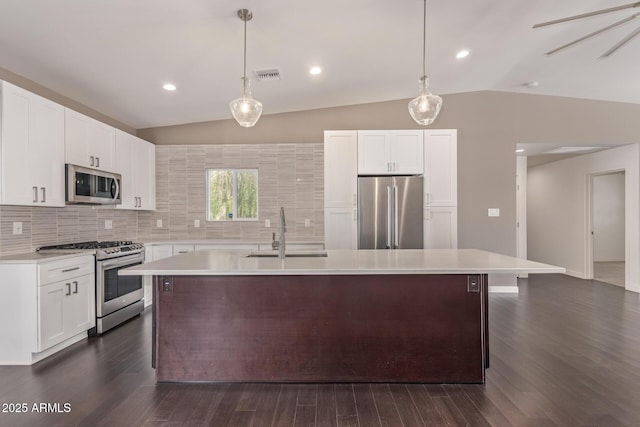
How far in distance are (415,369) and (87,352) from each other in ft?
9.10

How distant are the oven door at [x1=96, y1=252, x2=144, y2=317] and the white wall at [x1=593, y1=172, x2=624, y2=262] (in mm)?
10736

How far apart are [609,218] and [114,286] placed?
11.3m

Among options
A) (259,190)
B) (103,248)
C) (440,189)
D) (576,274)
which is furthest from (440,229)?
(103,248)

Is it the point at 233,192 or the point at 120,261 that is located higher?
the point at 233,192

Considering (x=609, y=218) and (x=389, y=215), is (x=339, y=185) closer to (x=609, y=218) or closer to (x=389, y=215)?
(x=389, y=215)

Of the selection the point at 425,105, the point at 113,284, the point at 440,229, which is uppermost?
the point at 425,105

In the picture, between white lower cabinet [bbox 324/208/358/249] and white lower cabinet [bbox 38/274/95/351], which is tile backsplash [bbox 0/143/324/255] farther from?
white lower cabinet [bbox 38/274/95/351]

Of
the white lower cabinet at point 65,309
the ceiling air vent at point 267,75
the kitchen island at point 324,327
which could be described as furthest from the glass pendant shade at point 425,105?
the white lower cabinet at point 65,309

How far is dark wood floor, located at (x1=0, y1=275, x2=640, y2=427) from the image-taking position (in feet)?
6.22

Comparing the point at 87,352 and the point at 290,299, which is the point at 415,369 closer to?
the point at 290,299

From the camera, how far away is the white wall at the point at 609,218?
8.73 meters

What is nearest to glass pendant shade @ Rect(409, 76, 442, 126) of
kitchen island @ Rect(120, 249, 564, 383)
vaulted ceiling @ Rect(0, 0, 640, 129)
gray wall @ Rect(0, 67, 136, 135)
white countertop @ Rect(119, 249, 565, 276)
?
vaulted ceiling @ Rect(0, 0, 640, 129)

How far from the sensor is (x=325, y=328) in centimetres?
229

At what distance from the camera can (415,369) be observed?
2.28 metres
